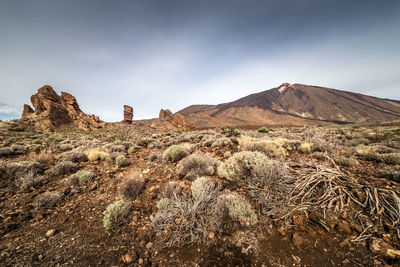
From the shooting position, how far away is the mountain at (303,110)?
6906 centimetres

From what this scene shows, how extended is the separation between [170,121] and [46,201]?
3483 cm

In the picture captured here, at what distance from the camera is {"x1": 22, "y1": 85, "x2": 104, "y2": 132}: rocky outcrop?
24.7 metres

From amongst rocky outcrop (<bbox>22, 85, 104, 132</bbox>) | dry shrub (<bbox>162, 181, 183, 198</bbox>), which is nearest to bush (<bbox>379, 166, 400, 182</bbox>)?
dry shrub (<bbox>162, 181, 183, 198</bbox>)

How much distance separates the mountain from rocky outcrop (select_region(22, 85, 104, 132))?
130 ft

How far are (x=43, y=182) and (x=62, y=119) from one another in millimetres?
31636

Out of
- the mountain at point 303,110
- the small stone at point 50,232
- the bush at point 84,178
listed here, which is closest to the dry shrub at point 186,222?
the small stone at point 50,232

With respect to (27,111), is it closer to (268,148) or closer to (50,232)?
(50,232)

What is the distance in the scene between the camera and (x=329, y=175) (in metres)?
2.65

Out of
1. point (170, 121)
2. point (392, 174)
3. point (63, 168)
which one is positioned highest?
point (170, 121)

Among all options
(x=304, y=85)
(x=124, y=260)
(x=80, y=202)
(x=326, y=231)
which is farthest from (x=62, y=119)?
(x=304, y=85)

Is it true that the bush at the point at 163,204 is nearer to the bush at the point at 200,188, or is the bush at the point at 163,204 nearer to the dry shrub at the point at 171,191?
the dry shrub at the point at 171,191

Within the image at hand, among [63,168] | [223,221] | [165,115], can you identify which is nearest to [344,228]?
[223,221]

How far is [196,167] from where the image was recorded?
3961 millimetres

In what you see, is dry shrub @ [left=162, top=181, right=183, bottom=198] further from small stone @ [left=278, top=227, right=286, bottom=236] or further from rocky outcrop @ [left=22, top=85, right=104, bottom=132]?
rocky outcrop @ [left=22, top=85, right=104, bottom=132]
